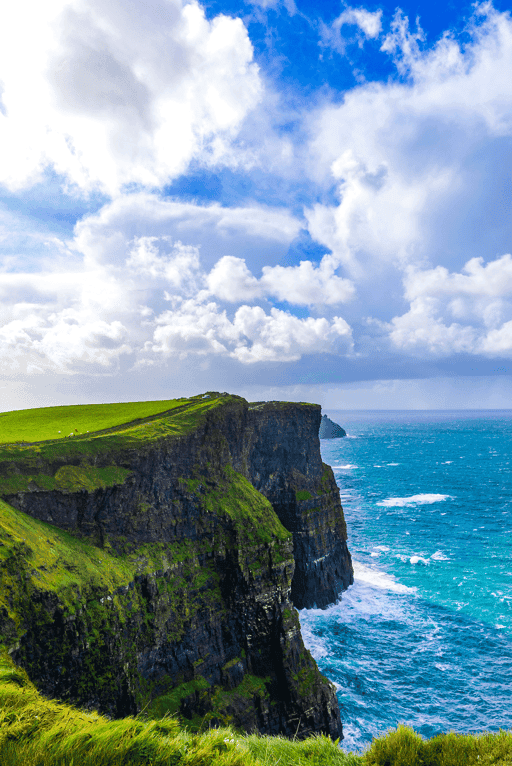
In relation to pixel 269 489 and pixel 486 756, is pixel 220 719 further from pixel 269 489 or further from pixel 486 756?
pixel 269 489

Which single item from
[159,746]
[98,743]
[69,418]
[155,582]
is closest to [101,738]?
[98,743]

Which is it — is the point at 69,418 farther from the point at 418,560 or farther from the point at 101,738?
the point at 418,560

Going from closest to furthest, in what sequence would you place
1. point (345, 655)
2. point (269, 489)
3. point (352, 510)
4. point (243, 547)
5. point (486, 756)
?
1. point (486, 756)
2. point (243, 547)
3. point (345, 655)
4. point (269, 489)
5. point (352, 510)

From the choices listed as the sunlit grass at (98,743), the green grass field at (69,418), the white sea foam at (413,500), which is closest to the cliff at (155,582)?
the green grass field at (69,418)

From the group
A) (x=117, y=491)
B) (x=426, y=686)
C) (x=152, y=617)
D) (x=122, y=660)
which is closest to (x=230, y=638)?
(x=152, y=617)

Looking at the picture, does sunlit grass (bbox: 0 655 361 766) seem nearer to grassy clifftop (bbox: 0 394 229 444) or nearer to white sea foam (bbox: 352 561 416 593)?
grassy clifftop (bbox: 0 394 229 444)

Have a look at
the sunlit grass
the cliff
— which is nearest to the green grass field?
the cliff
